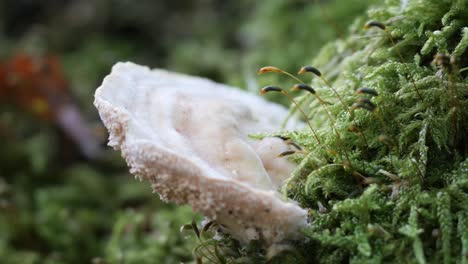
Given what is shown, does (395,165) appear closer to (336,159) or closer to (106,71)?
(336,159)

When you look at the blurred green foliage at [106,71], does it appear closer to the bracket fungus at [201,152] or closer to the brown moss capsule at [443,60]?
the bracket fungus at [201,152]

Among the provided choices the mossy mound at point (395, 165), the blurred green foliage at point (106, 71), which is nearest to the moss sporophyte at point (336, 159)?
the mossy mound at point (395, 165)

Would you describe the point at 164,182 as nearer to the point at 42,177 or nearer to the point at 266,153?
the point at 266,153

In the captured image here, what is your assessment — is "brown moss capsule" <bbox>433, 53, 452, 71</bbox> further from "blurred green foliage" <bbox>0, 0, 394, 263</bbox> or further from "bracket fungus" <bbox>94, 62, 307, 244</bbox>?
"blurred green foliage" <bbox>0, 0, 394, 263</bbox>

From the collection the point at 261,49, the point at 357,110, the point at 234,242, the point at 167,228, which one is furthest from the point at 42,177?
the point at 357,110

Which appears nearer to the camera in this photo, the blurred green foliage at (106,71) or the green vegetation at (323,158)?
the green vegetation at (323,158)

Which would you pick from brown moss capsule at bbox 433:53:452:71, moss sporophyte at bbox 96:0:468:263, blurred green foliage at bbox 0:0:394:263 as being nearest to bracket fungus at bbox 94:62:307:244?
moss sporophyte at bbox 96:0:468:263
